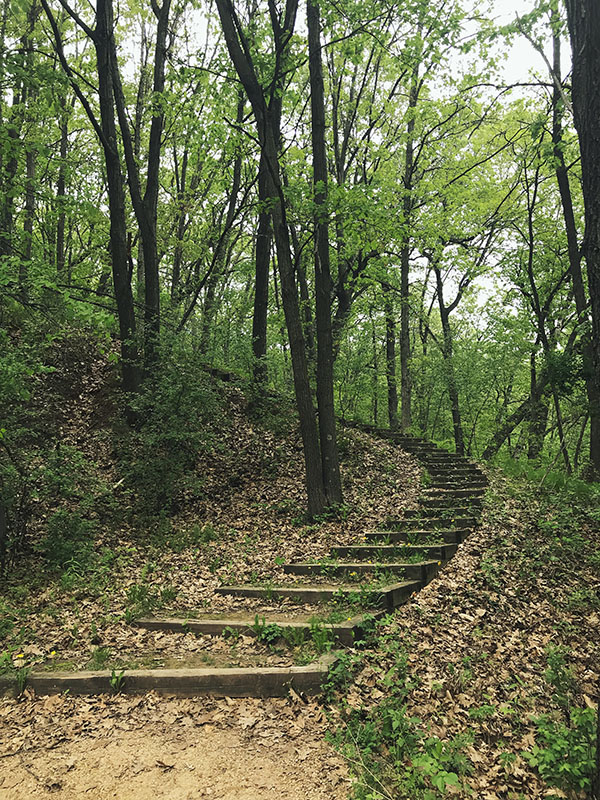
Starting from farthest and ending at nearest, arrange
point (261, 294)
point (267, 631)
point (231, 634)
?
1. point (261, 294)
2. point (231, 634)
3. point (267, 631)

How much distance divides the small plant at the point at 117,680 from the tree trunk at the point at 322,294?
15.2 feet

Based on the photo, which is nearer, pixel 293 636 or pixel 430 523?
pixel 293 636

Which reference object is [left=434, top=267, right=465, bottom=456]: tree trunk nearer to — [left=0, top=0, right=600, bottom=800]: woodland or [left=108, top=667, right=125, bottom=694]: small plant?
[left=0, top=0, right=600, bottom=800]: woodland

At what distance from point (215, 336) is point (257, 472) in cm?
374

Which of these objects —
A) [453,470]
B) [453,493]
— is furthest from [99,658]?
[453,470]

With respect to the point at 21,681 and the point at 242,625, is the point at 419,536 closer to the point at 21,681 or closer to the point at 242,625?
the point at 242,625

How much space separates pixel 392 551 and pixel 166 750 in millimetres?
3658

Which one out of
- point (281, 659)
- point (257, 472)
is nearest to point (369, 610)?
point (281, 659)

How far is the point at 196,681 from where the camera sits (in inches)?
165

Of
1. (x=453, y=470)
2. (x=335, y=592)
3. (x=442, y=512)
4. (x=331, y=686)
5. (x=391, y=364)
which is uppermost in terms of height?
(x=391, y=364)

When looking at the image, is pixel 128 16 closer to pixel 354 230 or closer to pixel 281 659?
pixel 354 230

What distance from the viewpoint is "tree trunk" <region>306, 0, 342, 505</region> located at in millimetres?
8430

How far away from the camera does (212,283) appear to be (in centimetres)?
1505

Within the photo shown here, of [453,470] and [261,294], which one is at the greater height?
[261,294]
